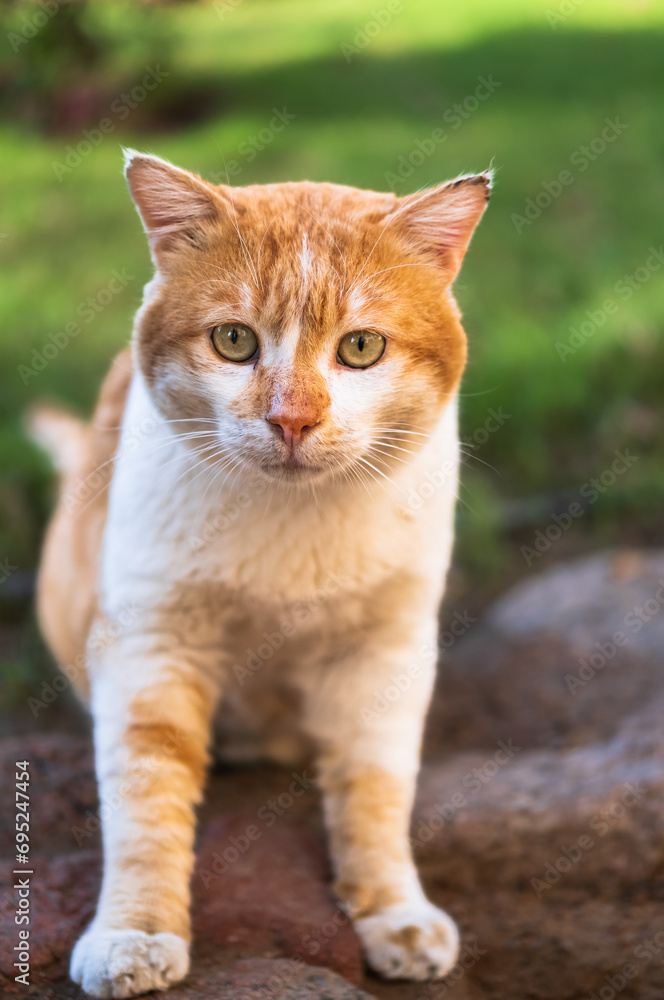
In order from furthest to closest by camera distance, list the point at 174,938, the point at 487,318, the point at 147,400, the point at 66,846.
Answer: the point at 487,318, the point at 66,846, the point at 147,400, the point at 174,938

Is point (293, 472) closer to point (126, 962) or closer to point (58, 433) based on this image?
point (126, 962)

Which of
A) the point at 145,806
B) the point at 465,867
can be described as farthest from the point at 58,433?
the point at 465,867

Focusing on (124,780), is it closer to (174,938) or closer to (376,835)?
(174,938)

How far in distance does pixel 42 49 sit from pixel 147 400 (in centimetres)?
381

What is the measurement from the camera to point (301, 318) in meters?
1.62

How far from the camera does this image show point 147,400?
74.8 inches

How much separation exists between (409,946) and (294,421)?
3.37 feet

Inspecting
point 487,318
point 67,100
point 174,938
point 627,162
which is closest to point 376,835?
point 174,938

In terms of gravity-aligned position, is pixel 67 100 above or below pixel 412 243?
above

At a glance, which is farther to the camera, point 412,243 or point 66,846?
point 66,846

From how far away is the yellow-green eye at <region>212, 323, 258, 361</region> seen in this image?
1.67 meters

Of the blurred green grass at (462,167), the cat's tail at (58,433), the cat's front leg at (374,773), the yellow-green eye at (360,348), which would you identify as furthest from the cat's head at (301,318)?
the blurred green grass at (462,167)

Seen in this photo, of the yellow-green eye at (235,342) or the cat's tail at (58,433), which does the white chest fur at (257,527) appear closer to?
the yellow-green eye at (235,342)

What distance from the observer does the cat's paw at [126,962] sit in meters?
1.53
